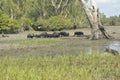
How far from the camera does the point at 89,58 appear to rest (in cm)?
2069

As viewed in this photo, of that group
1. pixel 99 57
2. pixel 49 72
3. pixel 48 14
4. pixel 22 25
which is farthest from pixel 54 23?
pixel 49 72

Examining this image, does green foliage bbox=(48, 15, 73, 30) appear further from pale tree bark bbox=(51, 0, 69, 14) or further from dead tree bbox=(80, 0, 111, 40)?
dead tree bbox=(80, 0, 111, 40)

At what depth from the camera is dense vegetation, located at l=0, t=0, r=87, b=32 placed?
7362 centimetres

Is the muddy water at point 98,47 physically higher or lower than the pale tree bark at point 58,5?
lower

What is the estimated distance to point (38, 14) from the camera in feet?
303

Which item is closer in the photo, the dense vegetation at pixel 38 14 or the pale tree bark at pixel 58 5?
the dense vegetation at pixel 38 14

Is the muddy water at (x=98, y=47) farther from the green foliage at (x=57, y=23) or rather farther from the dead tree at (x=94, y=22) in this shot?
the green foliage at (x=57, y=23)

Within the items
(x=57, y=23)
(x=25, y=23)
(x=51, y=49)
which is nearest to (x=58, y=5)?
(x=25, y=23)

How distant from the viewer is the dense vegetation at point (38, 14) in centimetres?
7362

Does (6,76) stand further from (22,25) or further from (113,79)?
(22,25)

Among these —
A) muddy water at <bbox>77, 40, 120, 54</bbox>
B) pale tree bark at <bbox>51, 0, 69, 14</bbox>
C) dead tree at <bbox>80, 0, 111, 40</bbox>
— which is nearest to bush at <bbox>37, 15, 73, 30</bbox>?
pale tree bark at <bbox>51, 0, 69, 14</bbox>

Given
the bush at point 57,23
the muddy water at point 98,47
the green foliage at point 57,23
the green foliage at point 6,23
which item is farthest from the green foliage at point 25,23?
the muddy water at point 98,47

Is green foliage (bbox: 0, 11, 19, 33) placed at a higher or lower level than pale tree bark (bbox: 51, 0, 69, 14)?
lower

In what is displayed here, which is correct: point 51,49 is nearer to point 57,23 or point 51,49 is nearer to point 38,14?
point 57,23
